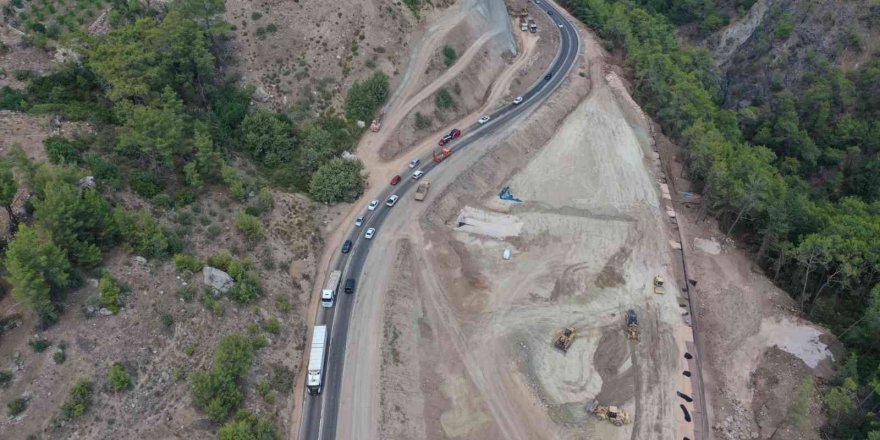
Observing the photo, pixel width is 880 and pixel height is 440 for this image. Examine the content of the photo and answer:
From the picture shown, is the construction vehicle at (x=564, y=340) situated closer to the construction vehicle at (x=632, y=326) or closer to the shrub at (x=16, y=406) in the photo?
the construction vehicle at (x=632, y=326)

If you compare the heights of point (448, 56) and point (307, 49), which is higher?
point (448, 56)

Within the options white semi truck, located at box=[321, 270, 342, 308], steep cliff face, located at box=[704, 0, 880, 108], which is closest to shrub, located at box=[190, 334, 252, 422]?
white semi truck, located at box=[321, 270, 342, 308]

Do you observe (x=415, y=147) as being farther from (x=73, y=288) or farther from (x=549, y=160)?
(x=73, y=288)

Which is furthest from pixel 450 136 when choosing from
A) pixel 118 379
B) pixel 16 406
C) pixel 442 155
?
pixel 16 406

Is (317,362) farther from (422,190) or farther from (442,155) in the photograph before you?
(442,155)

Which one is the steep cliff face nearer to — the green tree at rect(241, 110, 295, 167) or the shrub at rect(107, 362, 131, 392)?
the green tree at rect(241, 110, 295, 167)
